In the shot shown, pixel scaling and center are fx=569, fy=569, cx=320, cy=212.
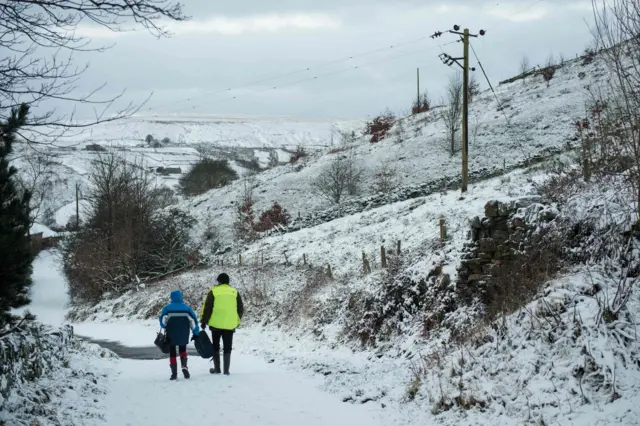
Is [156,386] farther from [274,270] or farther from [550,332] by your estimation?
[274,270]

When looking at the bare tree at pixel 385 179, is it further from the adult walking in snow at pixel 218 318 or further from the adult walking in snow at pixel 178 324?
the adult walking in snow at pixel 178 324

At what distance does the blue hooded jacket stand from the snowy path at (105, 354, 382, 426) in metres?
0.74

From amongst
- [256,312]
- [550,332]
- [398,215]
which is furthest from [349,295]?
[398,215]

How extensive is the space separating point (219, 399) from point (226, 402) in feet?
0.76

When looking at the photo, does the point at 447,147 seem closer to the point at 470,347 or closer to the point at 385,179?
the point at 385,179

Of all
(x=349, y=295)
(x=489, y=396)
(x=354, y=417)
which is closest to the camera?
(x=489, y=396)

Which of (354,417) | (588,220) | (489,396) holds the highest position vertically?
(588,220)

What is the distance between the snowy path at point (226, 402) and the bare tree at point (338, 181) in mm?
37232

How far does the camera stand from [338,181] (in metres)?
49.3

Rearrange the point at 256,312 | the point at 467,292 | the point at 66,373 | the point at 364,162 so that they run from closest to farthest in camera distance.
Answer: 1. the point at 66,373
2. the point at 467,292
3. the point at 256,312
4. the point at 364,162

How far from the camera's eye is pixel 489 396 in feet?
22.8

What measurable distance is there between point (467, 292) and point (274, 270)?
15255mm

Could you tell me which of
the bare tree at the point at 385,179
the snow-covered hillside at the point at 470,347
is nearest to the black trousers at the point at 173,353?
the snow-covered hillside at the point at 470,347

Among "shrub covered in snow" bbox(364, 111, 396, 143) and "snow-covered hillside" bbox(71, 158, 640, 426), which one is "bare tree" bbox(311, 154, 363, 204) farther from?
"snow-covered hillside" bbox(71, 158, 640, 426)
